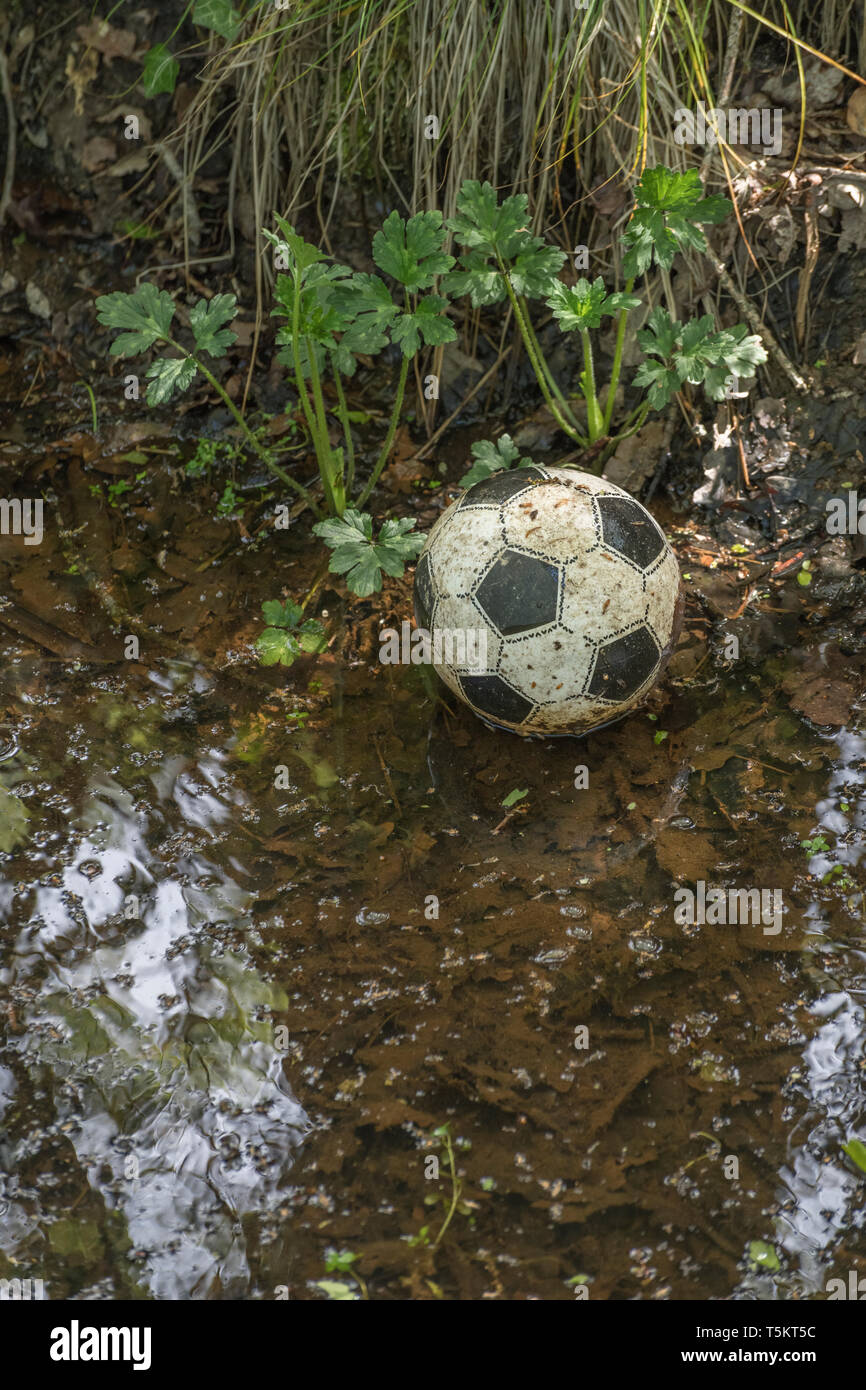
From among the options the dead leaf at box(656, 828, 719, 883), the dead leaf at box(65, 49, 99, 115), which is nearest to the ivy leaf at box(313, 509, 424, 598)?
the dead leaf at box(656, 828, 719, 883)

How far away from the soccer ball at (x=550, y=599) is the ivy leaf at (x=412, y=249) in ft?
2.20

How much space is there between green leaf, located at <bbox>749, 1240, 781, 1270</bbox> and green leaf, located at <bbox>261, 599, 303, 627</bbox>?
85.5 inches

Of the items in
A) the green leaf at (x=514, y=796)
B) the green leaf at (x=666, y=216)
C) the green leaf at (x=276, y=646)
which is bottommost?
the green leaf at (x=514, y=796)

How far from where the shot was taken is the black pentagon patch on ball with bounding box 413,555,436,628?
3289 mm

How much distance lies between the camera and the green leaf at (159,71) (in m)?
4.65

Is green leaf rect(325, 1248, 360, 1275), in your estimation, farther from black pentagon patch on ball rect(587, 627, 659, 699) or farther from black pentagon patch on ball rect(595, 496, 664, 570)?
black pentagon patch on ball rect(595, 496, 664, 570)

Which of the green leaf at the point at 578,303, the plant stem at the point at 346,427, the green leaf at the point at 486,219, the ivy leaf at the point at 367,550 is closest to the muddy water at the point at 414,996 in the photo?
the ivy leaf at the point at 367,550

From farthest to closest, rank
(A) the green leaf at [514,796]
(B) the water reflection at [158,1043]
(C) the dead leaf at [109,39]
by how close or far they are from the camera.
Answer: (C) the dead leaf at [109,39] < (A) the green leaf at [514,796] < (B) the water reflection at [158,1043]

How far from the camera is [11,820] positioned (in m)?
3.22

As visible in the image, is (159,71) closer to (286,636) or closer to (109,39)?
(109,39)

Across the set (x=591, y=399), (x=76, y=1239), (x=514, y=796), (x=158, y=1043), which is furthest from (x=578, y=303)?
(x=76, y=1239)

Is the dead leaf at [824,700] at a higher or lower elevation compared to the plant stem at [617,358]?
lower

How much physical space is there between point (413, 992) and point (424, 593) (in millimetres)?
1137

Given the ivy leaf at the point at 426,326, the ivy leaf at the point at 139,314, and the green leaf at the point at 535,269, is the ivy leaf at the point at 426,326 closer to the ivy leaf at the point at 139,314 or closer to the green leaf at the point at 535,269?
the green leaf at the point at 535,269
